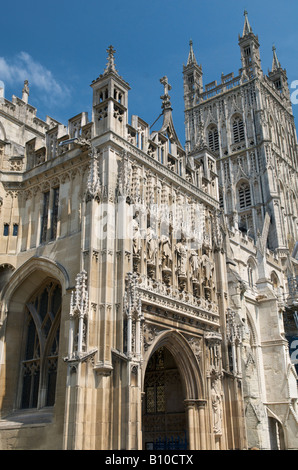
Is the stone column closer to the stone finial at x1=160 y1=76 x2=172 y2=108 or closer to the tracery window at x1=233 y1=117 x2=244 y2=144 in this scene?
the stone finial at x1=160 y1=76 x2=172 y2=108

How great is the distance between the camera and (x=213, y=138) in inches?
2402

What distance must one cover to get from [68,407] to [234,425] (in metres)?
7.81

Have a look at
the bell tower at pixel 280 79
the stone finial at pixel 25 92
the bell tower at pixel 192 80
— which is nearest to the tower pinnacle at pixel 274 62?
the bell tower at pixel 280 79

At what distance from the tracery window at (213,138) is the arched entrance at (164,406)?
140 ft

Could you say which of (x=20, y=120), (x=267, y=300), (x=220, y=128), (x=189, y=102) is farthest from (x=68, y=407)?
(x=189, y=102)

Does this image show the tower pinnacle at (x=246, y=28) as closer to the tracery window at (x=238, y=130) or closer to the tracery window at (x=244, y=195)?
the tracery window at (x=238, y=130)

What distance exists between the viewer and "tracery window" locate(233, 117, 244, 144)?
58.6 metres

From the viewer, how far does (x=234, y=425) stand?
1970cm

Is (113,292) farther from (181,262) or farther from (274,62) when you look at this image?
(274,62)

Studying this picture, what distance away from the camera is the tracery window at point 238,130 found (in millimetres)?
58562

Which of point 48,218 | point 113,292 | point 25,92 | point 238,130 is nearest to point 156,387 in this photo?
point 113,292

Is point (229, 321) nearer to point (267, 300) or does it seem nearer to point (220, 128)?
point (267, 300)

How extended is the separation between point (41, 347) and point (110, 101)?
907 cm
